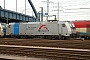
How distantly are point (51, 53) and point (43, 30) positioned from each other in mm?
18844

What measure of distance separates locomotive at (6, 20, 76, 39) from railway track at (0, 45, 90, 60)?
15904 mm

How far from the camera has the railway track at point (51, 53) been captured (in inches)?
382

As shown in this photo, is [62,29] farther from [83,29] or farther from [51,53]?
[51,53]

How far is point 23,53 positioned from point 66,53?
270cm

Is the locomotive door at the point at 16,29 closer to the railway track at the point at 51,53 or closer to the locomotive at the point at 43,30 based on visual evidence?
the locomotive at the point at 43,30

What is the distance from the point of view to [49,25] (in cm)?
2903

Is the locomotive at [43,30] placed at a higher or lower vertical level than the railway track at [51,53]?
higher

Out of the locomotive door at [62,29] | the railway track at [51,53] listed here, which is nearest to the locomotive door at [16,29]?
the locomotive door at [62,29]

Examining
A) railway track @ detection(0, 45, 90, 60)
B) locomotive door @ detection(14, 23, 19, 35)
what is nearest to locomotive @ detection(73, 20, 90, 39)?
locomotive door @ detection(14, 23, 19, 35)

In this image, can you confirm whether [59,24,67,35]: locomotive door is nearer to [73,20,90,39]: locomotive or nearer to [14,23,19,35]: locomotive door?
[73,20,90,39]: locomotive

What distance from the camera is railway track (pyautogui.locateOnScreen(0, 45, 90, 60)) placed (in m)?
9.71

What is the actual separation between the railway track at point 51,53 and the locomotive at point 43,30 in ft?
52.2

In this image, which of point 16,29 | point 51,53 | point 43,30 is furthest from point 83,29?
point 51,53

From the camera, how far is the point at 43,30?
29.1 metres
